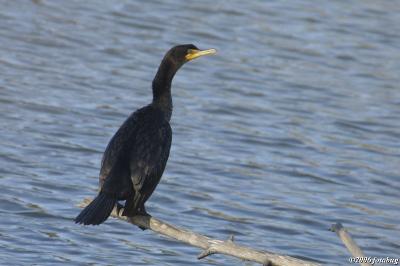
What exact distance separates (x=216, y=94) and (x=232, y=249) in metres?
7.96

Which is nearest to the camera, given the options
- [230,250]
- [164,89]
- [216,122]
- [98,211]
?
[230,250]

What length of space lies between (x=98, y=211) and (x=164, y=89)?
139 cm

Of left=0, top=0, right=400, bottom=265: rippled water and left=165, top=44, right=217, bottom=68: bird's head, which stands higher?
left=165, top=44, right=217, bottom=68: bird's head

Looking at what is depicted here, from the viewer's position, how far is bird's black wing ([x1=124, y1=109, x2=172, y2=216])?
6.68m

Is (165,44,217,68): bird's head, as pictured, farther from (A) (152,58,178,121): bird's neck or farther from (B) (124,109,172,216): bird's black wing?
(B) (124,109,172,216): bird's black wing

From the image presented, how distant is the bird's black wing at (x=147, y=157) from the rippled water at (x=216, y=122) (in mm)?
1898

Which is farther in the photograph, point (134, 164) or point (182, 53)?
point (182, 53)

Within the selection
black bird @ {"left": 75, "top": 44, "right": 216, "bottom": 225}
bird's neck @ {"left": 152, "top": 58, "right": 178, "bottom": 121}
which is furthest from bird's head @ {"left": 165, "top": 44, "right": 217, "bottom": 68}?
black bird @ {"left": 75, "top": 44, "right": 216, "bottom": 225}

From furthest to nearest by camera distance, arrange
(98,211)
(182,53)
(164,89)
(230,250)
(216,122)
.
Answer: (216,122) < (182,53) < (164,89) < (98,211) < (230,250)

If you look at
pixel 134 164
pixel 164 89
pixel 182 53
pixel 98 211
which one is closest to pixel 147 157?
pixel 134 164

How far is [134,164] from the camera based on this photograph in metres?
6.79

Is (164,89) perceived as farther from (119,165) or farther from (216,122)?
(216,122)

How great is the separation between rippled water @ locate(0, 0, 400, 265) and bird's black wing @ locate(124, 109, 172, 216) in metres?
1.90

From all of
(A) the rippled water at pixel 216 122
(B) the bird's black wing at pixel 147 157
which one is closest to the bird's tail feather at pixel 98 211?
(B) the bird's black wing at pixel 147 157
